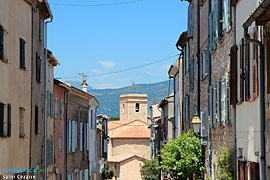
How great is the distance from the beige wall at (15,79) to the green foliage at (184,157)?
17.9ft

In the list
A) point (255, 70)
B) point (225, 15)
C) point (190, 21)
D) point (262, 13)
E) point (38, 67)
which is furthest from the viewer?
point (190, 21)

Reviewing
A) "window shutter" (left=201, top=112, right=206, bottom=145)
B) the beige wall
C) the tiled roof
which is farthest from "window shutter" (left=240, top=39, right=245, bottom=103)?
the tiled roof

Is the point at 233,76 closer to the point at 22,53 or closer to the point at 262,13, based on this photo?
the point at 262,13

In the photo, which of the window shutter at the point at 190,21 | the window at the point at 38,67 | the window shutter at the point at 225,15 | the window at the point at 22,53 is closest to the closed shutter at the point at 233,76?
the window shutter at the point at 225,15

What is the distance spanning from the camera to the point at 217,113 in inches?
657

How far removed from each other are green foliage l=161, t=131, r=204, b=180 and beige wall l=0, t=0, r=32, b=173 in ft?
17.9

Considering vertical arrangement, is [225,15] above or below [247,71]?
above

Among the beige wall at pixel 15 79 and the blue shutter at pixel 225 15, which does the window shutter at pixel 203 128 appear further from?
the beige wall at pixel 15 79

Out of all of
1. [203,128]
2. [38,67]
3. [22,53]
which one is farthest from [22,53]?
[203,128]

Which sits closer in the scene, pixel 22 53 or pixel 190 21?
pixel 22 53

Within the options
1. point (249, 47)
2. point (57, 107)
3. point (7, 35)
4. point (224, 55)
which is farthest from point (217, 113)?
point (57, 107)

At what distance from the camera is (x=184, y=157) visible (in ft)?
66.2

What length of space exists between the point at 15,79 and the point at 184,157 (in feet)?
23.9

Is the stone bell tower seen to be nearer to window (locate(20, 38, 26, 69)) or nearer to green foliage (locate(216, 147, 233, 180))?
window (locate(20, 38, 26, 69))
